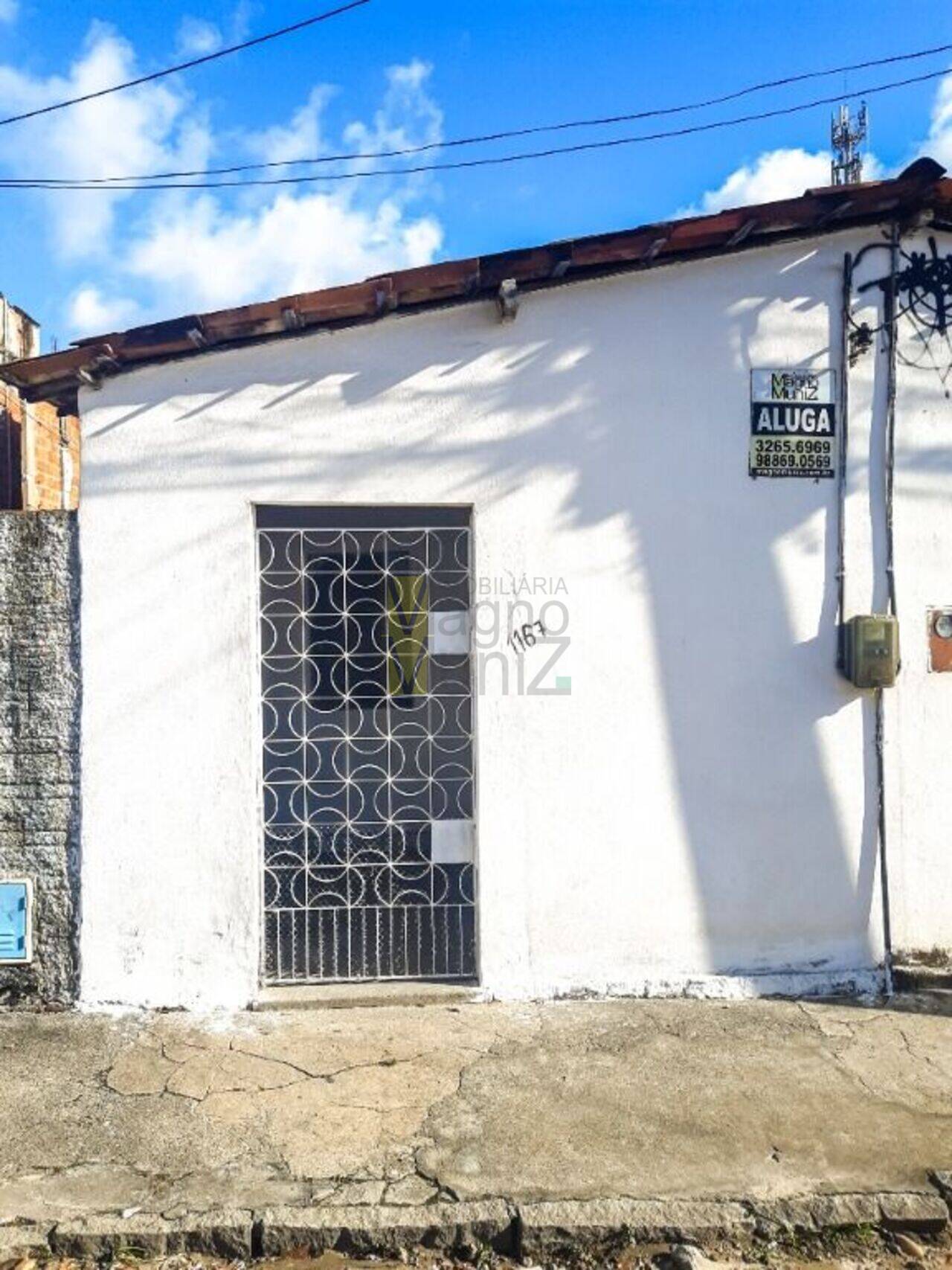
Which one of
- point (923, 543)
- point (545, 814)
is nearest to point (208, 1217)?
point (545, 814)

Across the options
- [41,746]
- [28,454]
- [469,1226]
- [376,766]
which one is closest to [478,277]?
[376,766]

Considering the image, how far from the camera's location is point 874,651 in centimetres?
425

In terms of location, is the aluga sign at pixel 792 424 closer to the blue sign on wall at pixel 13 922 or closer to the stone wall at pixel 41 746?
the stone wall at pixel 41 746

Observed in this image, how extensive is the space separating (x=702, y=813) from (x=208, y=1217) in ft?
8.80

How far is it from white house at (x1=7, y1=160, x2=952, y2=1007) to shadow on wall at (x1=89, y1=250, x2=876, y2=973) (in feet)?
0.05

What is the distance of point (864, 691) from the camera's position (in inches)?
173

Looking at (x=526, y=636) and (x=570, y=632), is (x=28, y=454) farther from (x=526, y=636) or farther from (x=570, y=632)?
(x=570, y=632)

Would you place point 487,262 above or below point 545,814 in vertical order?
above

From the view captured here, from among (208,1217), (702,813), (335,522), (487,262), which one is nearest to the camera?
(208,1217)

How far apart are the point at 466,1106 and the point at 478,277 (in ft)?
11.6

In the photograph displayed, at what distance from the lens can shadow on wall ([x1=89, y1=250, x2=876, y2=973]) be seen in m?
4.28

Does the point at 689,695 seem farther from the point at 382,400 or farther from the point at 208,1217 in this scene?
the point at 208,1217

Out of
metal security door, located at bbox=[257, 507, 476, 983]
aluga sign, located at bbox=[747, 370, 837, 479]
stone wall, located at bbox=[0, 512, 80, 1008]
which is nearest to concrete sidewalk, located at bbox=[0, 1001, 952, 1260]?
stone wall, located at bbox=[0, 512, 80, 1008]

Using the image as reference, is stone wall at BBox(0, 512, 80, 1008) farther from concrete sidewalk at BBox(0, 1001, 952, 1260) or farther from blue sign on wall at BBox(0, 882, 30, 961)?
concrete sidewalk at BBox(0, 1001, 952, 1260)
